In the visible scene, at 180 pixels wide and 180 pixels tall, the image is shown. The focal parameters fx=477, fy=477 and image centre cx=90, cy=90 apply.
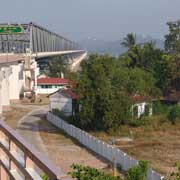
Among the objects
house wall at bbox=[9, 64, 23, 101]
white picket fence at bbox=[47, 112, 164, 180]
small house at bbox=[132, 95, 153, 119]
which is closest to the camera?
white picket fence at bbox=[47, 112, 164, 180]

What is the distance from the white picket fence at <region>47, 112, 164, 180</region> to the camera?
23.4 m

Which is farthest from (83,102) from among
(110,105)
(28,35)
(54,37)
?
(54,37)

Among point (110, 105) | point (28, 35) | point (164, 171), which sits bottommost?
point (164, 171)

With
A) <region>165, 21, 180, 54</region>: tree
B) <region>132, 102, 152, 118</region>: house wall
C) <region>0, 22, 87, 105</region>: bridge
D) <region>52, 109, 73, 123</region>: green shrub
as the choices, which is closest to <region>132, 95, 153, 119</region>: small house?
<region>132, 102, 152, 118</region>: house wall

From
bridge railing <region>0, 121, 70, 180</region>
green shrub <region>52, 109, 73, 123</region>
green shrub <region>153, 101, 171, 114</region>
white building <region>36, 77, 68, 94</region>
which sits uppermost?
bridge railing <region>0, 121, 70, 180</region>

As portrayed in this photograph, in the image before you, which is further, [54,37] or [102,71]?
[54,37]

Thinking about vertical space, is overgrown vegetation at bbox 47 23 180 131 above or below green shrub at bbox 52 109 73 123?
above

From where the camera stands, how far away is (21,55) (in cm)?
6266

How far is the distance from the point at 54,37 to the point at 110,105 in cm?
8830

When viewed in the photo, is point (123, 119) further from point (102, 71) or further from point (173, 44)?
point (173, 44)

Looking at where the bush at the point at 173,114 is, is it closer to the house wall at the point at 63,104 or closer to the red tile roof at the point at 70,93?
the red tile roof at the point at 70,93

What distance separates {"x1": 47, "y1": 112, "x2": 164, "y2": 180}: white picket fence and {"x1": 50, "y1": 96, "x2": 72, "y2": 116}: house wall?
1.45 metres

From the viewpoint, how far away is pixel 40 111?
48.9 metres

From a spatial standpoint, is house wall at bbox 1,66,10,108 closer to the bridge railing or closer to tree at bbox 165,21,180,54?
tree at bbox 165,21,180,54
